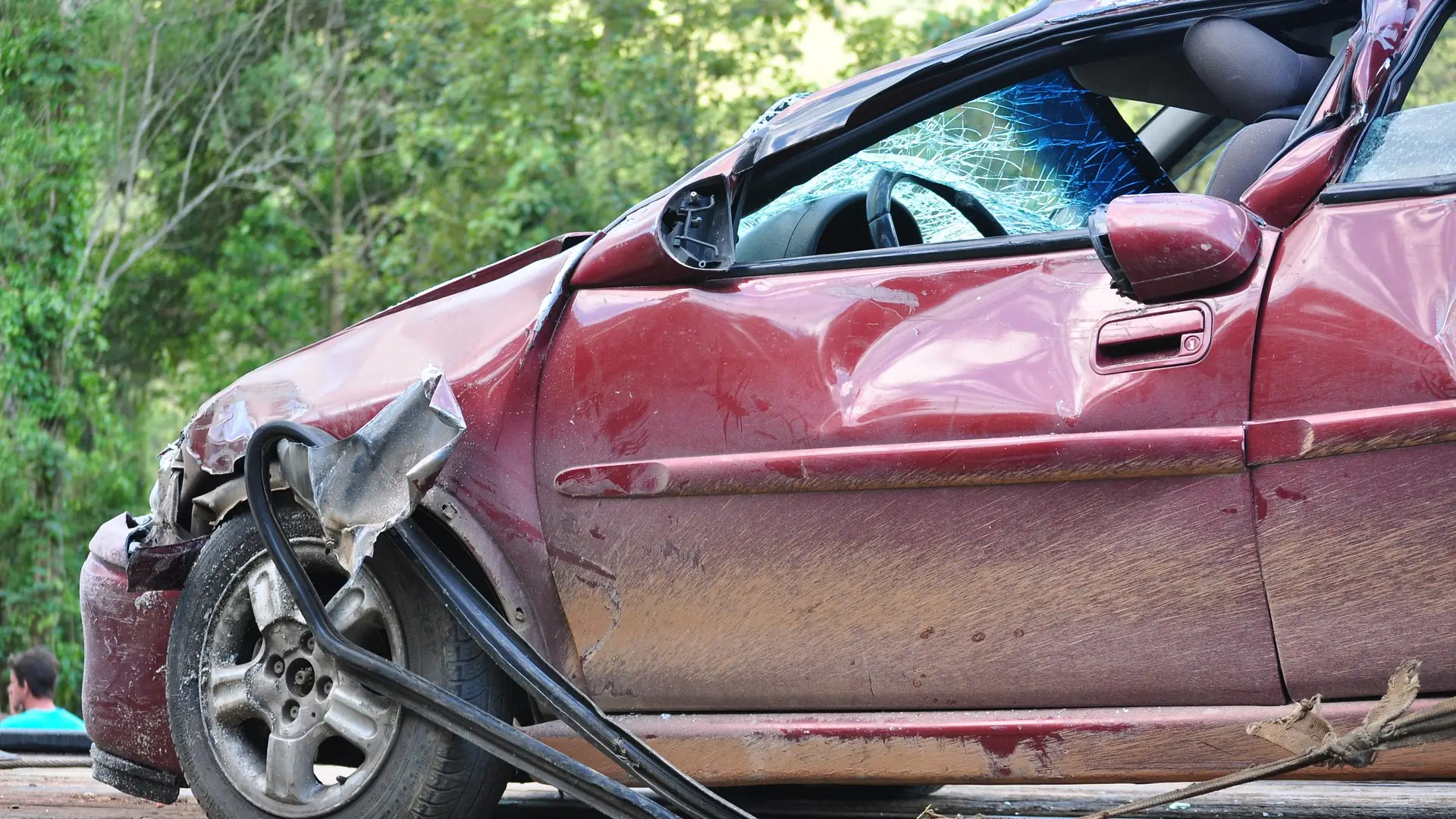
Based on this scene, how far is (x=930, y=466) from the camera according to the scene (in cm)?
250

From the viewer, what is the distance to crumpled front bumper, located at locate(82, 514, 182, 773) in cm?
329

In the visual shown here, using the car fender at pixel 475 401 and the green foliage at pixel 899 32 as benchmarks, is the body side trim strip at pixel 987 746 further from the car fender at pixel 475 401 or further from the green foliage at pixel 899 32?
the green foliage at pixel 899 32

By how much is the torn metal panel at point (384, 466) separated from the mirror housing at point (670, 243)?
1.29 ft

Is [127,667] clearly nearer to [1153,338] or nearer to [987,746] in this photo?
[987,746]

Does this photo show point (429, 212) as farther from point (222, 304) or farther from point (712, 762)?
point (712, 762)

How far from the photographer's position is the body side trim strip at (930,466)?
2.34m

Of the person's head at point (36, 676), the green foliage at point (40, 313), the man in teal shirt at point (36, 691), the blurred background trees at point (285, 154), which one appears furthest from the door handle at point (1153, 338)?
the green foliage at point (40, 313)

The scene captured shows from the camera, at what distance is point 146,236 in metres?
20.5

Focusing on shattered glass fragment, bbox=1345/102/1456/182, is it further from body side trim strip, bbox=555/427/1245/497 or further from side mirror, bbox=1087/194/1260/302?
body side trim strip, bbox=555/427/1245/497

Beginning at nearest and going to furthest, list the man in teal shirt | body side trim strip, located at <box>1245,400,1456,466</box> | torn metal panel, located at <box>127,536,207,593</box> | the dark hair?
1. body side trim strip, located at <box>1245,400,1456,466</box>
2. torn metal panel, located at <box>127,536,207,593</box>
3. the man in teal shirt
4. the dark hair

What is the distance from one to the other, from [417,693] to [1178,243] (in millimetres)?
1586

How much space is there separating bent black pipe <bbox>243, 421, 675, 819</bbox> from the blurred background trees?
1141 cm

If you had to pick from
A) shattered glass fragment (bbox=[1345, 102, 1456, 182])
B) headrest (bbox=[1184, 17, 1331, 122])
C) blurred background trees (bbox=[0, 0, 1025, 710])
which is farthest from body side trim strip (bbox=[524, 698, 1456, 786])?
blurred background trees (bbox=[0, 0, 1025, 710])

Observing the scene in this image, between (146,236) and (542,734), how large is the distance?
1948 cm
